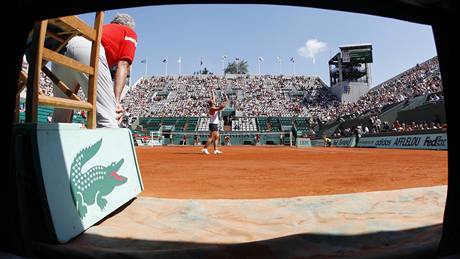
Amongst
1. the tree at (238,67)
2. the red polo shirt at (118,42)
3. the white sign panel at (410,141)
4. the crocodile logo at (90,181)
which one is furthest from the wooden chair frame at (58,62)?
the tree at (238,67)

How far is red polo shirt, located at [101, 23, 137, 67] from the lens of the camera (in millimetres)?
3027

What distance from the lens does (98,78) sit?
284 centimetres

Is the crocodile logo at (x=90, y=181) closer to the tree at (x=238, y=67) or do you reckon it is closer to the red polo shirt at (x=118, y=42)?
the red polo shirt at (x=118, y=42)

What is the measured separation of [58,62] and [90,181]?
2.73 ft

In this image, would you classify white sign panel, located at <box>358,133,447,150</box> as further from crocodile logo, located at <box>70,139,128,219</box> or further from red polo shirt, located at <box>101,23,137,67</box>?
crocodile logo, located at <box>70,139,128,219</box>

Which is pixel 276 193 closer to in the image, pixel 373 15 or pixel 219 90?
pixel 373 15

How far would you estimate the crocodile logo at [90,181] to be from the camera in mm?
1662

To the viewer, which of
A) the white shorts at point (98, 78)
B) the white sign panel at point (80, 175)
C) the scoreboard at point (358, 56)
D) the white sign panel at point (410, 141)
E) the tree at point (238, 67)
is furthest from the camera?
the tree at point (238, 67)

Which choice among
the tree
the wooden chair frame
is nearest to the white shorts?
the wooden chair frame

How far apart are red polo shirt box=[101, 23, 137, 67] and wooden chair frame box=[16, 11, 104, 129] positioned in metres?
0.55

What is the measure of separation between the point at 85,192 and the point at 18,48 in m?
0.90

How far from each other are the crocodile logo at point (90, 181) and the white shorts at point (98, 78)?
2.95ft

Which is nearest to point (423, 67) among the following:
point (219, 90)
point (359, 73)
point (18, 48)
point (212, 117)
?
point (359, 73)

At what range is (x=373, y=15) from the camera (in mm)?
1062
